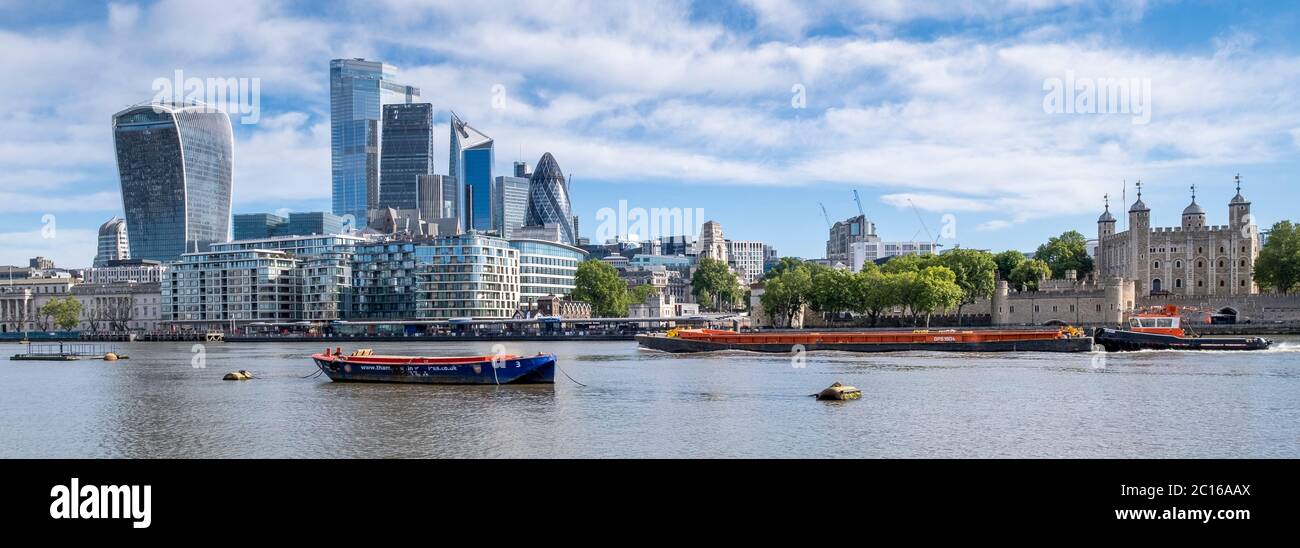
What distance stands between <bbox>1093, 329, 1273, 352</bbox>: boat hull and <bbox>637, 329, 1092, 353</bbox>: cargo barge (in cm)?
254

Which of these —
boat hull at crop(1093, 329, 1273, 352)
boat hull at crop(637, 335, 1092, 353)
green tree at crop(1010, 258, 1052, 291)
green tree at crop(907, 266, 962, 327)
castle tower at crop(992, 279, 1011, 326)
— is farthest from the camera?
green tree at crop(1010, 258, 1052, 291)

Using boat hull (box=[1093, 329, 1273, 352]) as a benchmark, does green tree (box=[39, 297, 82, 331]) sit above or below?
above

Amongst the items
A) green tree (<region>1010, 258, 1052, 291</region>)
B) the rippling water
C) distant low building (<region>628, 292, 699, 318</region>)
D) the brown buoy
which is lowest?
the rippling water

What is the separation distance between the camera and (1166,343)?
7744 cm

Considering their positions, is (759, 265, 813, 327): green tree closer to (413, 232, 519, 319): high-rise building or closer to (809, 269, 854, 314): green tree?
(809, 269, 854, 314): green tree

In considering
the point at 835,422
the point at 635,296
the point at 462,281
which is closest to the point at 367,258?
the point at 462,281

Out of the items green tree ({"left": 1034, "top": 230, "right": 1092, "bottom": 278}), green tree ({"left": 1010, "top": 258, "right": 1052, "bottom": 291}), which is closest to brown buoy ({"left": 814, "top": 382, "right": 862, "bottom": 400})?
green tree ({"left": 1010, "top": 258, "right": 1052, "bottom": 291})

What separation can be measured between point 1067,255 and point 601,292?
7141cm

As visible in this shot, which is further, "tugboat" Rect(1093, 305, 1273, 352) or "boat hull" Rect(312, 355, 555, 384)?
"tugboat" Rect(1093, 305, 1273, 352)

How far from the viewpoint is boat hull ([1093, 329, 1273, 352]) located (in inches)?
2945

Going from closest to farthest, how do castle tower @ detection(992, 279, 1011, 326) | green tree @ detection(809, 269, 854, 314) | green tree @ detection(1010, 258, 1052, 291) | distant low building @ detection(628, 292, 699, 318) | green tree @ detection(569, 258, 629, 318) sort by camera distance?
castle tower @ detection(992, 279, 1011, 326) < green tree @ detection(809, 269, 854, 314) < green tree @ detection(1010, 258, 1052, 291) < green tree @ detection(569, 258, 629, 318) < distant low building @ detection(628, 292, 699, 318)

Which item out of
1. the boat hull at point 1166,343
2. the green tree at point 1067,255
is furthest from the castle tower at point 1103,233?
the boat hull at point 1166,343
